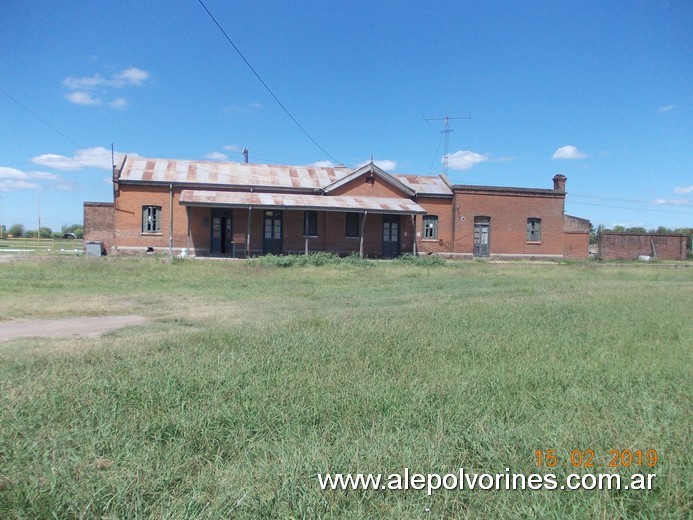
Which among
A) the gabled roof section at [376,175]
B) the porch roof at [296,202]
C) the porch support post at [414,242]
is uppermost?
the gabled roof section at [376,175]

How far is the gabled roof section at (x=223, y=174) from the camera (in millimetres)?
27969

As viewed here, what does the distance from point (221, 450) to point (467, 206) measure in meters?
30.6

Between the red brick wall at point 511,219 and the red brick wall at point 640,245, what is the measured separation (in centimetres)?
646

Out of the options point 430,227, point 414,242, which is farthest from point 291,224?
point 430,227

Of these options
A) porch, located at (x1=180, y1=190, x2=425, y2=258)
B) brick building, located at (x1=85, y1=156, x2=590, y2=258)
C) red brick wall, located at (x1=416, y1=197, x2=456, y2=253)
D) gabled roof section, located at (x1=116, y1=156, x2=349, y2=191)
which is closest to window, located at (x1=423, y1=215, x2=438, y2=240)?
brick building, located at (x1=85, y1=156, x2=590, y2=258)

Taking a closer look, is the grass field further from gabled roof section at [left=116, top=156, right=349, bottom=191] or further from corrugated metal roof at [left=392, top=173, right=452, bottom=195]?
corrugated metal roof at [left=392, top=173, right=452, bottom=195]

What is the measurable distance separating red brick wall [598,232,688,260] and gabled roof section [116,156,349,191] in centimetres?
2158

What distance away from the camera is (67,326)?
839 cm

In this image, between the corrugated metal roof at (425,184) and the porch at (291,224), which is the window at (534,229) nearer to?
the corrugated metal roof at (425,184)

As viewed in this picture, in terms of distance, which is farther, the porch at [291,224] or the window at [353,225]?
the window at [353,225]

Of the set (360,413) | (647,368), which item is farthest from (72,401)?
(647,368)

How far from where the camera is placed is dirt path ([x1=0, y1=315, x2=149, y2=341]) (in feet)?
24.8

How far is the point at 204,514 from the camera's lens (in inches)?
100
